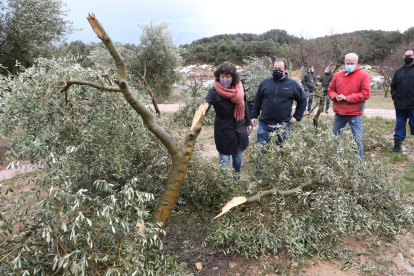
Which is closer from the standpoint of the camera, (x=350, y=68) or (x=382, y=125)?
(x=350, y=68)

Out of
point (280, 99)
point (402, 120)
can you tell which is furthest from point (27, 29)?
point (402, 120)

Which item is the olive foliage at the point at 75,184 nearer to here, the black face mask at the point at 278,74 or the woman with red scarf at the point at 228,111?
the woman with red scarf at the point at 228,111

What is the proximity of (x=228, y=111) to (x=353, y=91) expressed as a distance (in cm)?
233

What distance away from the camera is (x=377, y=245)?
276 cm

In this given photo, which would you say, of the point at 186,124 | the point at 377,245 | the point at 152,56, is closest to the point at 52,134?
the point at 377,245

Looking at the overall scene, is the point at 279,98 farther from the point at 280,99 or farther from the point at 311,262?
the point at 311,262

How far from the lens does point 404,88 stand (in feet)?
17.1

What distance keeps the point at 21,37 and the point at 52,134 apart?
7064 mm

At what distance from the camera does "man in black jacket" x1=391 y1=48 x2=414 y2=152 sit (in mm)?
5129

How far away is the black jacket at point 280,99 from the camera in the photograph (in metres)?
3.88

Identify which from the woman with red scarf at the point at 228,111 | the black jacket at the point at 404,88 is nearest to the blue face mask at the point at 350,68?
the black jacket at the point at 404,88

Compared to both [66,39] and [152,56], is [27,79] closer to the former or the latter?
[66,39]

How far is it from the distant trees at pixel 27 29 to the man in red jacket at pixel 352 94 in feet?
25.3

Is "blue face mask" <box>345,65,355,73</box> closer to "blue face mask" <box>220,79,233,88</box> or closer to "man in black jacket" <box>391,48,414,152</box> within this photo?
"man in black jacket" <box>391,48,414,152</box>
